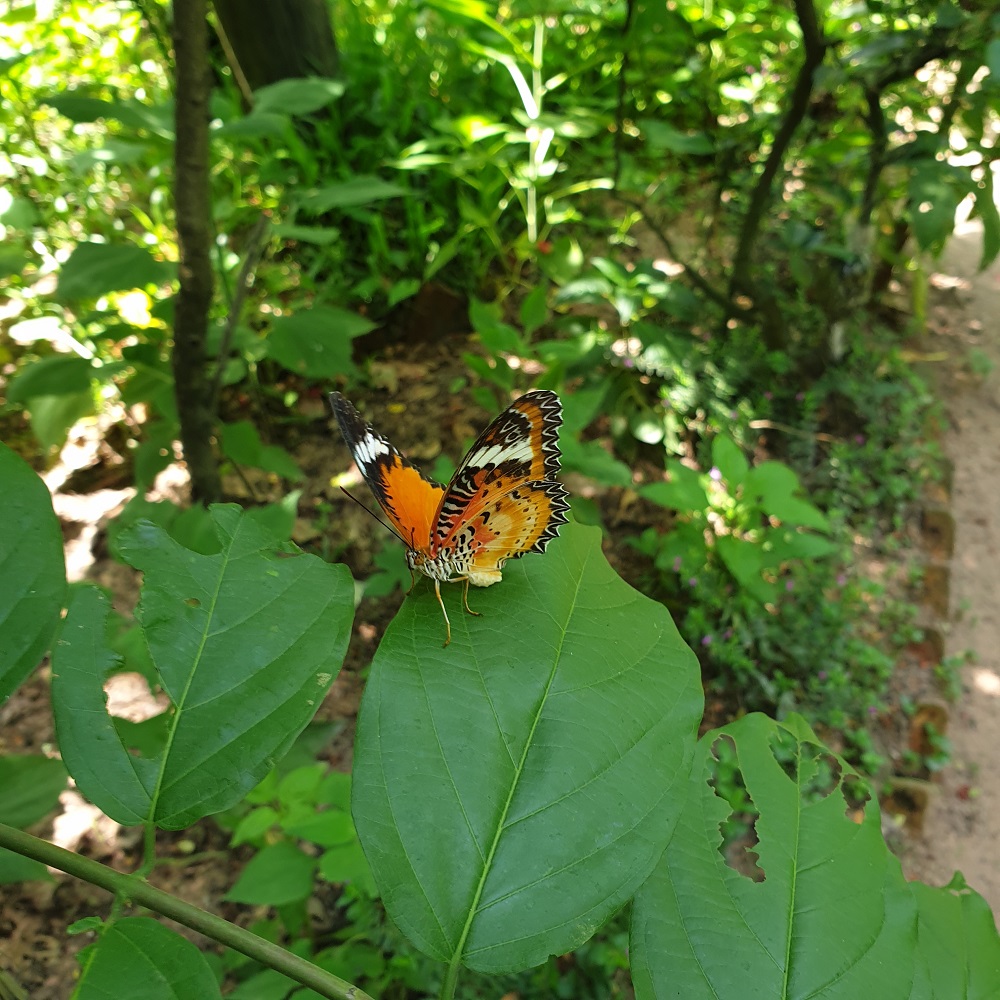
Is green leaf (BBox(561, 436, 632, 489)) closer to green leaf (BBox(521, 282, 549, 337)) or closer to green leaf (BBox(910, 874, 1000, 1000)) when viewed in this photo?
green leaf (BBox(521, 282, 549, 337))

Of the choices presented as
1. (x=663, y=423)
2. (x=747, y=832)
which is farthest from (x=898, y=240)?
(x=747, y=832)

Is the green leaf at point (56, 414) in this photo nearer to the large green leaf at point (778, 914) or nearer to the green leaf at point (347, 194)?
the green leaf at point (347, 194)

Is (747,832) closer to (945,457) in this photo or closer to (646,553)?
(646,553)

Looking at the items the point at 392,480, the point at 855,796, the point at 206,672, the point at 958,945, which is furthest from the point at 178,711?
the point at 855,796

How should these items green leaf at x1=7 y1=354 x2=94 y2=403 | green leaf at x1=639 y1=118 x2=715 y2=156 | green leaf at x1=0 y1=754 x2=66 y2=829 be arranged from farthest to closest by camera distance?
green leaf at x1=639 y1=118 x2=715 y2=156
green leaf at x1=7 y1=354 x2=94 y2=403
green leaf at x1=0 y1=754 x2=66 y2=829

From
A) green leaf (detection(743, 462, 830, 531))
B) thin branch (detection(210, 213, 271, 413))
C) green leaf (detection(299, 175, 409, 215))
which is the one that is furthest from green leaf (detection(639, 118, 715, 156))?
thin branch (detection(210, 213, 271, 413))

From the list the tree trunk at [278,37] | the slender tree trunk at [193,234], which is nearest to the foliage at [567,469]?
the slender tree trunk at [193,234]
